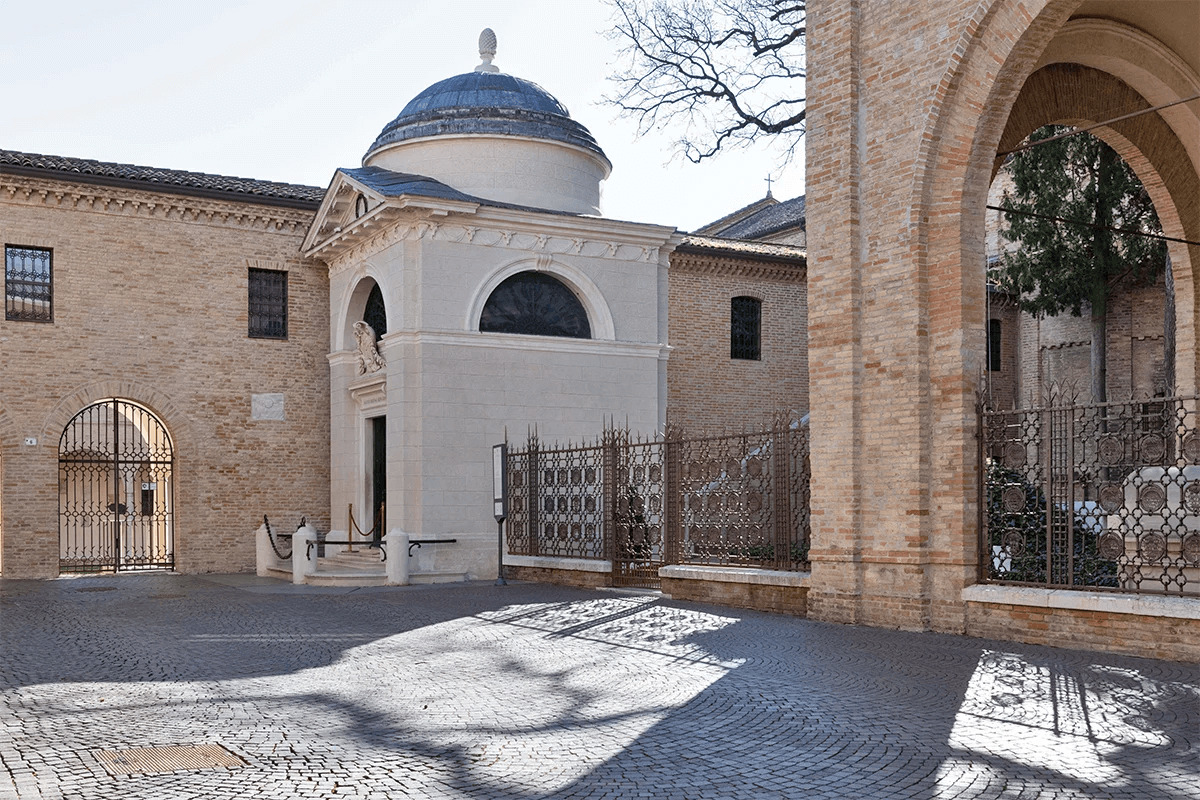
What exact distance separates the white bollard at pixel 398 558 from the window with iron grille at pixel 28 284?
7139 millimetres

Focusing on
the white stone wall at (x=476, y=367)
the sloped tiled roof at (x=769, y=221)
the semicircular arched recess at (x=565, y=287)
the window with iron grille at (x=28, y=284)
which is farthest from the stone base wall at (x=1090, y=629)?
the sloped tiled roof at (x=769, y=221)

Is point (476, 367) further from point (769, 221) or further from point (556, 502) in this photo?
point (769, 221)

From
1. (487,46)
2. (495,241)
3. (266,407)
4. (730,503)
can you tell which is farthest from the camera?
(487,46)

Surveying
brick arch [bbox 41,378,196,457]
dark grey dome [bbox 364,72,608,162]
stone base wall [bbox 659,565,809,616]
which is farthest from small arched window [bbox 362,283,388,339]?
stone base wall [bbox 659,565,809,616]

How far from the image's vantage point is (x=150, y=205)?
19438 millimetres

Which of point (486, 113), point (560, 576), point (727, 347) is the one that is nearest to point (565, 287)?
point (486, 113)

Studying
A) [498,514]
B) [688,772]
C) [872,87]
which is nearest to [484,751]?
[688,772]

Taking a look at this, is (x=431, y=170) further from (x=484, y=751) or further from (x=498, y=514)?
(x=484, y=751)

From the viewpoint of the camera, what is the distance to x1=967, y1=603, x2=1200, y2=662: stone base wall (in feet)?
27.8

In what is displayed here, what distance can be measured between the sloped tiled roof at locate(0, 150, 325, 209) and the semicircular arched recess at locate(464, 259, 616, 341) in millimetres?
4610

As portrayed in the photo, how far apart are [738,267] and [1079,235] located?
22.6 feet

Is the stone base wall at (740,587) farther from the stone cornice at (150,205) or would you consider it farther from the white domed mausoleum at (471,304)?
the stone cornice at (150,205)

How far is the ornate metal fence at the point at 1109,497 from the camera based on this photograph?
28.8 feet

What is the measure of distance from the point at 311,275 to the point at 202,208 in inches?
88.6
